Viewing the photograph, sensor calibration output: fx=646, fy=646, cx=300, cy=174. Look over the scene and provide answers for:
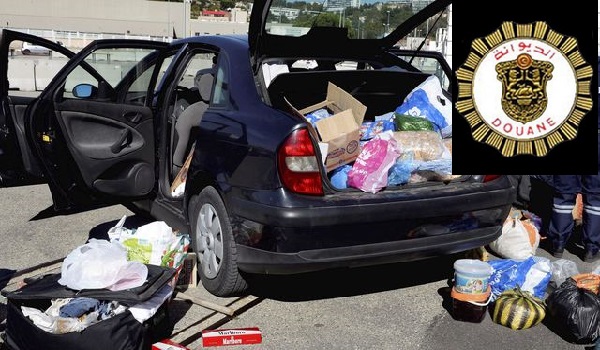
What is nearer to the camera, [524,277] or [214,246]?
[214,246]

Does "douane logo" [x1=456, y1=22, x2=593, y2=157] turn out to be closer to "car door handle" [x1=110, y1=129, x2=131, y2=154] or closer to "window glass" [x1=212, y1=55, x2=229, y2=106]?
"window glass" [x1=212, y1=55, x2=229, y2=106]

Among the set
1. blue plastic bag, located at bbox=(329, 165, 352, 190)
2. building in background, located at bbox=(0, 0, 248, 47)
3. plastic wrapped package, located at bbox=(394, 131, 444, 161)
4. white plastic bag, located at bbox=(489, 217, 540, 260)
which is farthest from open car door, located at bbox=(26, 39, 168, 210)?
building in background, located at bbox=(0, 0, 248, 47)

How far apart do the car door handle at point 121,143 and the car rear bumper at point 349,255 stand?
1597mm

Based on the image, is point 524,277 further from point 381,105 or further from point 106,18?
point 106,18

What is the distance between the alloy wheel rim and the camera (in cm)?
407

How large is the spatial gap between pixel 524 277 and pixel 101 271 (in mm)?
2662

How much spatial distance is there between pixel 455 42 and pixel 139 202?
5542mm

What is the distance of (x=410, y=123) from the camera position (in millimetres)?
4516

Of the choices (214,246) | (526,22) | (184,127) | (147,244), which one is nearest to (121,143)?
(184,127)

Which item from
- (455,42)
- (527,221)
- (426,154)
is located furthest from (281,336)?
(455,42)

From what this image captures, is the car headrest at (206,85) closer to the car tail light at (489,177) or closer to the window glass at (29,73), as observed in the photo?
the car tail light at (489,177)

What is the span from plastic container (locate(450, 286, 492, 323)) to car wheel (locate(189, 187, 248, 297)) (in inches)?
51.7

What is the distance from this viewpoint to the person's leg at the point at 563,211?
17.5 ft

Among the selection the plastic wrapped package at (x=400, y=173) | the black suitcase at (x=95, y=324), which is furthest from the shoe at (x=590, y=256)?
the black suitcase at (x=95, y=324)
